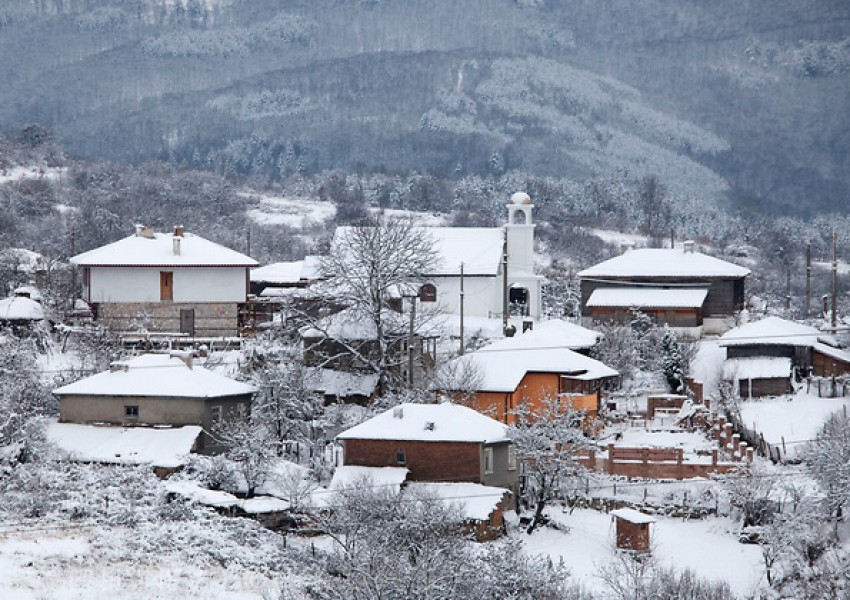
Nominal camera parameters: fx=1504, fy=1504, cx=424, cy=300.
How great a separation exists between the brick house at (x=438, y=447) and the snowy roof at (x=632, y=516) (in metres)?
3.78

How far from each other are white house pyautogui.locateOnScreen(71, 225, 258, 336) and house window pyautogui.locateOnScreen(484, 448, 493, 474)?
827 inches

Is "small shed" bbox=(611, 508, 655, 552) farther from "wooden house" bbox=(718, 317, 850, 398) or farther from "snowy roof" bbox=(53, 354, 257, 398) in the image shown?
"wooden house" bbox=(718, 317, 850, 398)

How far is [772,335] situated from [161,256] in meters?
26.6

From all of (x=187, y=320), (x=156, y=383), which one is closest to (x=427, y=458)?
(x=156, y=383)

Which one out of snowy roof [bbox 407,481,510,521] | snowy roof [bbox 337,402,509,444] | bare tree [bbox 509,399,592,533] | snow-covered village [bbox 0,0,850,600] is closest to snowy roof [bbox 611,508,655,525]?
snow-covered village [bbox 0,0,850,600]

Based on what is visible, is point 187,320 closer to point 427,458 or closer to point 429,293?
point 429,293

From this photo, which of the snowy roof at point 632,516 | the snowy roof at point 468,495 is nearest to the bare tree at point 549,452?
the snowy roof at point 468,495

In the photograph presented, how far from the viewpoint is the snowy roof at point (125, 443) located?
45.8 m

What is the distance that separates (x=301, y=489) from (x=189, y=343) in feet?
60.6

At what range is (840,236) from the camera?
18962 centimetres

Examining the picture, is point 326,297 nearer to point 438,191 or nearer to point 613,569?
point 613,569

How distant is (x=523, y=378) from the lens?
55.5 m

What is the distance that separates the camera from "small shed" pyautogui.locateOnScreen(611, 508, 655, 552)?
43594mm

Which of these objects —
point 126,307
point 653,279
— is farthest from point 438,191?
point 126,307
